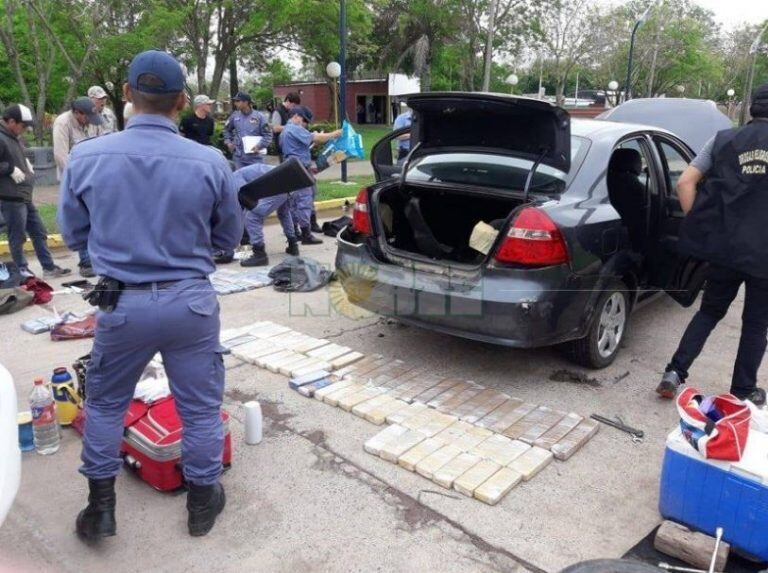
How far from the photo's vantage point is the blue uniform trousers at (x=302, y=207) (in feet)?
24.7

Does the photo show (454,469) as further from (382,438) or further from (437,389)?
(437,389)

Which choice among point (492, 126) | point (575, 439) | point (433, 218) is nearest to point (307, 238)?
point (433, 218)

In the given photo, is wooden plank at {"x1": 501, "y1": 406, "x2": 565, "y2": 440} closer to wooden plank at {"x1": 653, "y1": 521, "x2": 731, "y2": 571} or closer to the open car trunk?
wooden plank at {"x1": 653, "y1": 521, "x2": 731, "y2": 571}

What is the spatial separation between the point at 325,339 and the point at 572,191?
2099mm

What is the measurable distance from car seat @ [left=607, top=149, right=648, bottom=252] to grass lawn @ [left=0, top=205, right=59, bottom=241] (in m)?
6.48

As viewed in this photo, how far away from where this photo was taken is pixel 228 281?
631 cm

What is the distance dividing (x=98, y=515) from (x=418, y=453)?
146 centimetres

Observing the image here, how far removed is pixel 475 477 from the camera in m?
2.99

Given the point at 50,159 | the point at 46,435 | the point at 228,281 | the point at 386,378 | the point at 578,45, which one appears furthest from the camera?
the point at 578,45

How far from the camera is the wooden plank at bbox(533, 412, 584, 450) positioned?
10.9ft

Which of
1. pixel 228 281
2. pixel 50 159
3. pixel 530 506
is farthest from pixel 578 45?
pixel 530 506

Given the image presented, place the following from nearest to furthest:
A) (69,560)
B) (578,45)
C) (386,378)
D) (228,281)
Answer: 1. (69,560)
2. (386,378)
3. (228,281)
4. (578,45)

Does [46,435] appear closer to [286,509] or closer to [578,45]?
[286,509]

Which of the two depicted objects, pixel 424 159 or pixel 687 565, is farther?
pixel 424 159
